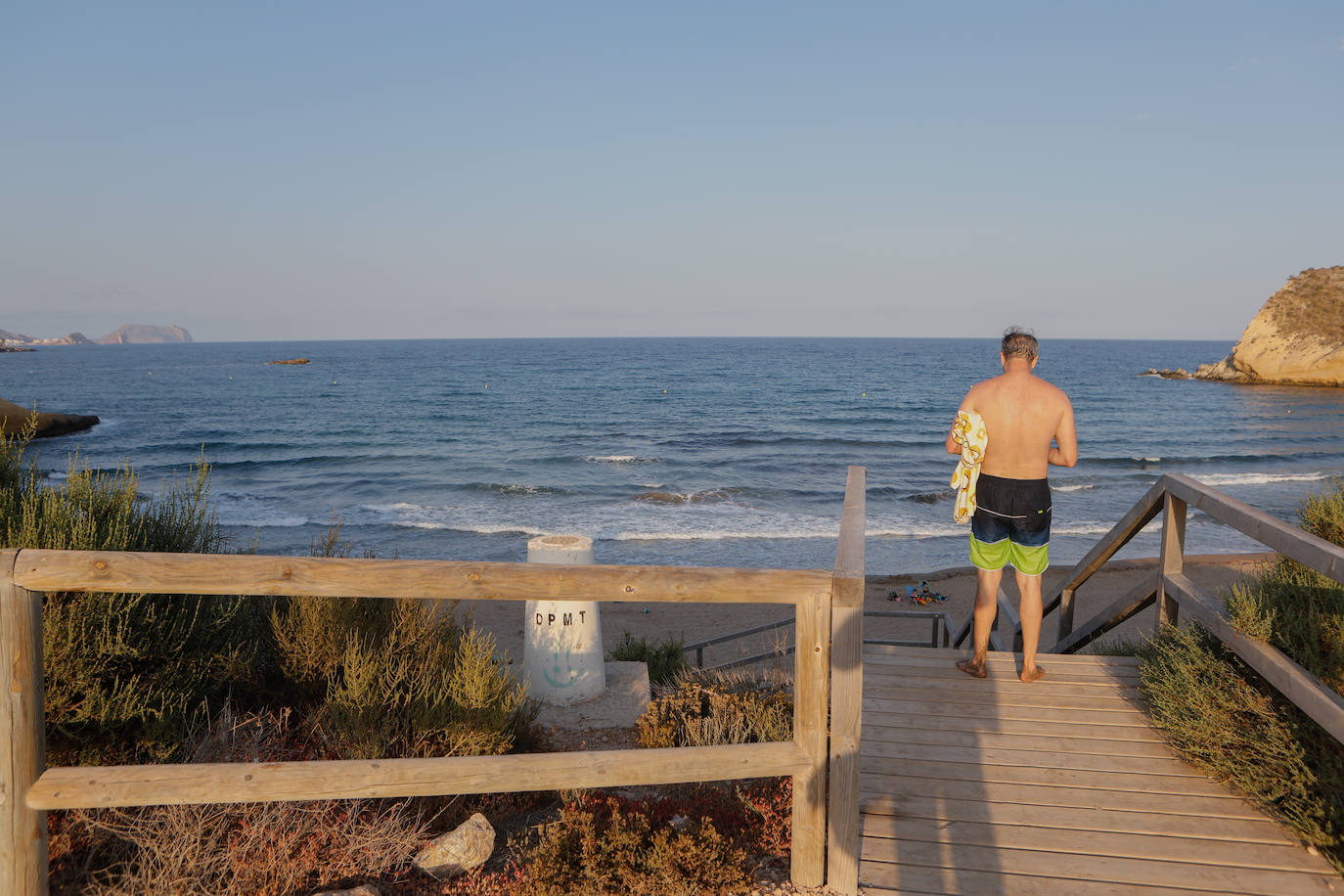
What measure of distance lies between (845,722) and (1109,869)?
117 centimetres

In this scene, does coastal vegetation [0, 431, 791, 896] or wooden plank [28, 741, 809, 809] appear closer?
wooden plank [28, 741, 809, 809]

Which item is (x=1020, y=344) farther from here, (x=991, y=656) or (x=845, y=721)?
(x=845, y=721)

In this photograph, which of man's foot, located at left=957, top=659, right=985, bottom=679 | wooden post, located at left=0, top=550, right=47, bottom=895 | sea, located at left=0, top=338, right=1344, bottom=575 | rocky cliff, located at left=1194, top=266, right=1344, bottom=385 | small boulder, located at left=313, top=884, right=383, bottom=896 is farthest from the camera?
rocky cliff, located at left=1194, top=266, right=1344, bottom=385

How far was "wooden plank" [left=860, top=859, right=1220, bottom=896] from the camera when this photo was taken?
2.76 meters

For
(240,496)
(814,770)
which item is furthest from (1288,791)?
(240,496)

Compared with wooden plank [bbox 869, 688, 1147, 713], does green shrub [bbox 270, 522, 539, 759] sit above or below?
above

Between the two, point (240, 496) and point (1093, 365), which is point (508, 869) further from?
point (1093, 365)

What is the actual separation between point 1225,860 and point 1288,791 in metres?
0.51

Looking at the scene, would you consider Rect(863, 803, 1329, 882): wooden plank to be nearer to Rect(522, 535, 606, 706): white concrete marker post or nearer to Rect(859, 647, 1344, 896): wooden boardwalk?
Rect(859, 647, 1344, 896): wooden boardwalk

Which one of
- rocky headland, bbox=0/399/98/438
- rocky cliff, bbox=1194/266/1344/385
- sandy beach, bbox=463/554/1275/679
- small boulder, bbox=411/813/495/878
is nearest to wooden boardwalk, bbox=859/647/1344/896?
small boulder, bbox=411/813/495/878

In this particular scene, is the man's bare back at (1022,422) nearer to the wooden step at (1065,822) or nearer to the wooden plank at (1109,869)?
the wooden step at (1065,822)

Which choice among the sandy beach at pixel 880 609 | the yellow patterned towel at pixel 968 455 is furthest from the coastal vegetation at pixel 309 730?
the sandy beach at pixel 880 609

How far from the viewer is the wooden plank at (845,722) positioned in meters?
2.60

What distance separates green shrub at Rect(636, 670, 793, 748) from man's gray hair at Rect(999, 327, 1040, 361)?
2282 millimetres
